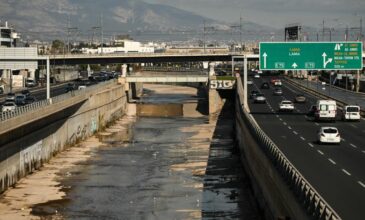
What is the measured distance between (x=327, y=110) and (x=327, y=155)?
87.9ft

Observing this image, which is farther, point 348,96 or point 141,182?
point 348,96

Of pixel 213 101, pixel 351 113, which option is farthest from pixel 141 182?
pixel 213 101

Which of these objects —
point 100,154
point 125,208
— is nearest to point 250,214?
point 125,208

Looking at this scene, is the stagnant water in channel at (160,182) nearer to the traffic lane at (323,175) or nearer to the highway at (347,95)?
the traffic lane at (323,175)

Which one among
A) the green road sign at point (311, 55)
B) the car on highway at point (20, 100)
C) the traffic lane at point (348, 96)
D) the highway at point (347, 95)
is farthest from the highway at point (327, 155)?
the car on highway at point (20, 100)

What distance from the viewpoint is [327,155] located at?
4944cm

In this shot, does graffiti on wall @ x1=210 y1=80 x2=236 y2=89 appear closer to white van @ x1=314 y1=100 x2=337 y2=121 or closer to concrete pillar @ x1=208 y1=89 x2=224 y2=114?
concrete pillar @ x1=208 y1=89 x2=224 y2=114

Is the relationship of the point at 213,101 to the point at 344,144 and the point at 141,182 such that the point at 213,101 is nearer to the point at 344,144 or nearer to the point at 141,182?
the point at 344,144

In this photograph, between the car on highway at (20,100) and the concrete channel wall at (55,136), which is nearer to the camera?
the concrete channel wall at (55,136)

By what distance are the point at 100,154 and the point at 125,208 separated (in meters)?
29.4

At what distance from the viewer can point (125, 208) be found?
4388 cm

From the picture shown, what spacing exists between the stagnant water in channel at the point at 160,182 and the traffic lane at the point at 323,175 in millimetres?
3843

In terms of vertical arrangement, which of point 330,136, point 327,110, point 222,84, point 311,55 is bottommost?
point 330,136

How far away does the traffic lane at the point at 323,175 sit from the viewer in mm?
29984
